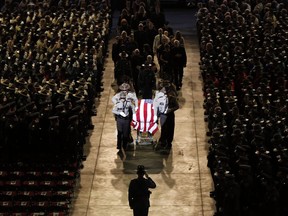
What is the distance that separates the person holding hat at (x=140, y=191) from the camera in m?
20.9

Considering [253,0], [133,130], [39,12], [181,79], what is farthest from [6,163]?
[253,0]

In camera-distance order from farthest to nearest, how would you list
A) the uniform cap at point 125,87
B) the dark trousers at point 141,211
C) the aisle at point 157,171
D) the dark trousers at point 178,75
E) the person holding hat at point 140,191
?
the dark trousers at point 178,75
the uniform cap at point 125,87
the aisle at point 157,171
the dark trousers at point 141,211
the person holding hat at point 140,191

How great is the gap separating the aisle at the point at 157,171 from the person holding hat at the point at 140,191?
5.83 feet

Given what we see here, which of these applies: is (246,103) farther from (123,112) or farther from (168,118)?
(123,112)

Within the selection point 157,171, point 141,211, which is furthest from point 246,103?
point 141,211

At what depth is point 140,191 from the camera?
68.8 ft

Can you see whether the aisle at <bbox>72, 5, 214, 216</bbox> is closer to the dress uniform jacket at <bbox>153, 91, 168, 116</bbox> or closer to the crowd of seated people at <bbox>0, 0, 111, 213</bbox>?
the crowd of seated people at <bbox>0, 0, 111, 213</bbox>

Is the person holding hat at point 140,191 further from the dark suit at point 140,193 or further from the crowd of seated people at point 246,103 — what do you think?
the crowd of seated people at point 246,103

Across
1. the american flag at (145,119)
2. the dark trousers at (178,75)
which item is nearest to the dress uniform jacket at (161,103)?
the american flag at (145,119)

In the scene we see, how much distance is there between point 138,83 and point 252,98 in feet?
13.4

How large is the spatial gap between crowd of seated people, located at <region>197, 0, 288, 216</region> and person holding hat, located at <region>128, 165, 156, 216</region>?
1.52m

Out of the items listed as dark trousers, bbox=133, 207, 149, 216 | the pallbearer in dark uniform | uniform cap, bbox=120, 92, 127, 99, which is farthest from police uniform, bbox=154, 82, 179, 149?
dark trousers, bbox=133, 207, 149, 216

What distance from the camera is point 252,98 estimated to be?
83.9ft

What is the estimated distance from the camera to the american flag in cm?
2586
